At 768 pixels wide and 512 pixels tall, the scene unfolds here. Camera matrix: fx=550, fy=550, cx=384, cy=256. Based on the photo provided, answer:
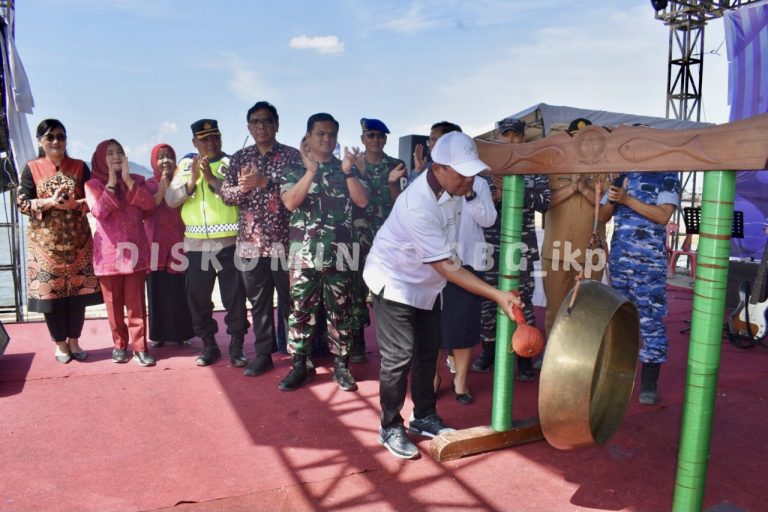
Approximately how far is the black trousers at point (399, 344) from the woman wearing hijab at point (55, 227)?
93.2 inches

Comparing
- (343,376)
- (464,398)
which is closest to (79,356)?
(343,376)

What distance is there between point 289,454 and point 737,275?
5.89 meters

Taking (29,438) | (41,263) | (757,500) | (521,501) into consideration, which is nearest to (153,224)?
(41,263)

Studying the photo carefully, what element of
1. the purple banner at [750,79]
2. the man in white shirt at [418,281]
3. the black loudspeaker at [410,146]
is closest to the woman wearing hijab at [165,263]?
the black loudspeaker at [410,146]

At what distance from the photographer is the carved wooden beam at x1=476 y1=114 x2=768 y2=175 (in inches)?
68.1

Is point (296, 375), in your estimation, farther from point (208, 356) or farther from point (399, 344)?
point (399, 344)

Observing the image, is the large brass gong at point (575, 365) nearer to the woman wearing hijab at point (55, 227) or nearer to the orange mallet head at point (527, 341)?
the orange mallet head at point (527, 341)

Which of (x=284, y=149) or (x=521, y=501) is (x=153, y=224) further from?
(x=521, y=501)

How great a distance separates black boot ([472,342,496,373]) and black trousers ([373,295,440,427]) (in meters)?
1.15

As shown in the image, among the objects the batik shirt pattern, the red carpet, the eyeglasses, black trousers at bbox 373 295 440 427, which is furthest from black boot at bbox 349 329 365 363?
the eyeglasses

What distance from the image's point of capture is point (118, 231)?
377cm

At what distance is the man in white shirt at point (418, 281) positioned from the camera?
7.89ft

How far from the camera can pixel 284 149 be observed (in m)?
3.68

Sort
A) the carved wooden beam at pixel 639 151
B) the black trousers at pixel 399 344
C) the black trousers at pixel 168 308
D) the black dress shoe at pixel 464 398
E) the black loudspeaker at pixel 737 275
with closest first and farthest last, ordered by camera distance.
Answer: the carved wooden beam at pixel 639 151 → the black trousers at pixel 399 344 → the black dress shoe at pixel 464 398 → the black trousers at pixel 168 308 → the black loudspeaker at pixel 737 275
